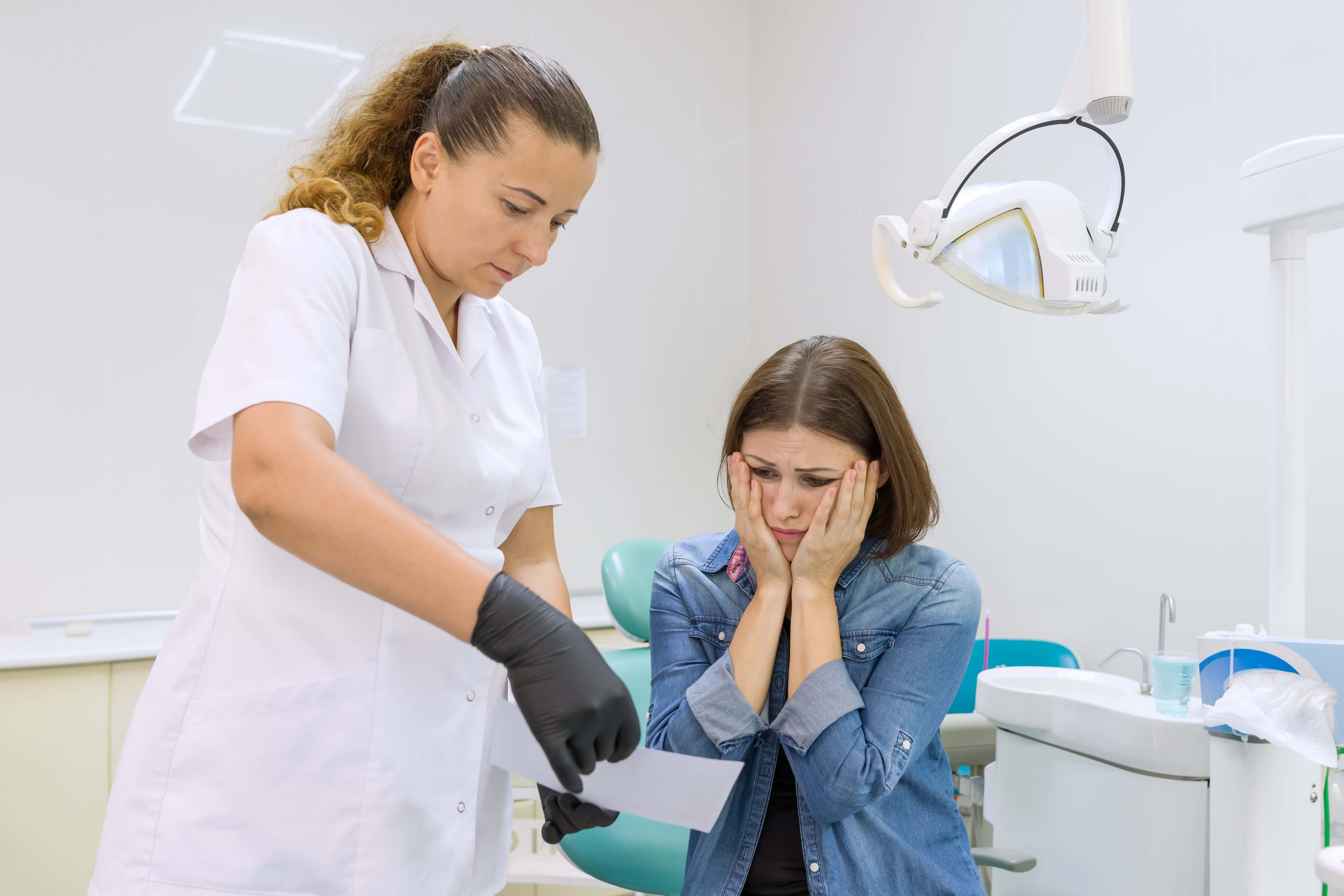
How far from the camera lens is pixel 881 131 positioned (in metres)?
2.80

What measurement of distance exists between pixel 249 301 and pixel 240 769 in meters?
0.39

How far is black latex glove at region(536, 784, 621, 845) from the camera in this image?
937mm

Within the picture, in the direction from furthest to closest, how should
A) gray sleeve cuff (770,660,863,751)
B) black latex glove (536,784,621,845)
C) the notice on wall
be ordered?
the notice on wall < gray sleeve cuff (770,660,863,751) < black latex glove (536,784,621,845)

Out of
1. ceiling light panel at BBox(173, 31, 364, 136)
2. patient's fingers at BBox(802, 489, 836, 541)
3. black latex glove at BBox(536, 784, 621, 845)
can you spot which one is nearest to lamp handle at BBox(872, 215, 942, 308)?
patient's fingers at BBox(802, 489, 836, 541)

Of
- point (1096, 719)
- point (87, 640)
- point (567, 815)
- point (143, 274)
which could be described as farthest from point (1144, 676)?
point (143, 274)

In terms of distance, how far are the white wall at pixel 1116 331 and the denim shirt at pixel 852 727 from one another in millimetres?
541

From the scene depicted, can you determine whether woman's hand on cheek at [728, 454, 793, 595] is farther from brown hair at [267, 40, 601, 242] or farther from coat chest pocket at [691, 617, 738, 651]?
brown hair at [267, 40, 601, 242]

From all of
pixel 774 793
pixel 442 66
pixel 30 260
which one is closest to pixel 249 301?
pixel 442 66

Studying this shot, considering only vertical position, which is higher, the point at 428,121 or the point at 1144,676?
the point at 428,121

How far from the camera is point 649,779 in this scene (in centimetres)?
76

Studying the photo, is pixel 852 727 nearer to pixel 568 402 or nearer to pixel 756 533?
pixel 756 533

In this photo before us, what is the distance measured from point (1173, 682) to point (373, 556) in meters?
1.16

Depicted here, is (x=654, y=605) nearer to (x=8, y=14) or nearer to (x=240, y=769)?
(x=240, y=769)

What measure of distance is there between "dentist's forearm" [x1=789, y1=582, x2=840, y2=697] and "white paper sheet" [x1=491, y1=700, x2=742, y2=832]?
343 millimetres
